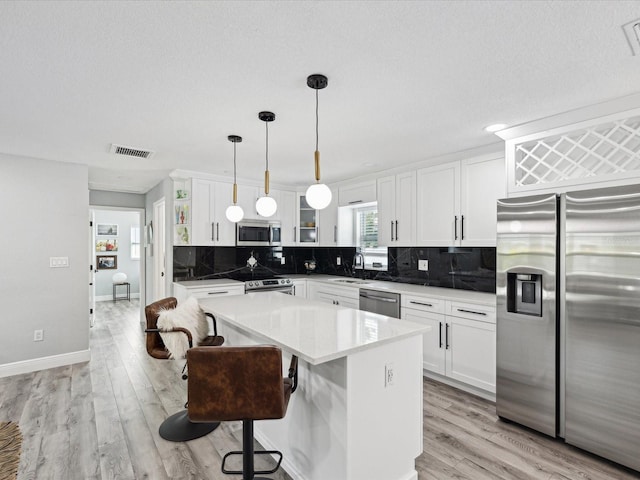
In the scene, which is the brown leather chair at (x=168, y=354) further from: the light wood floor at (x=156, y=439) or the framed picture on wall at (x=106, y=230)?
the framed picture on wall at (x=106, y=230)

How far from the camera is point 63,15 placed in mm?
1459

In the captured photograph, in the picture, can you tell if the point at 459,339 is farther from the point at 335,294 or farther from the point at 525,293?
the point at 335,294

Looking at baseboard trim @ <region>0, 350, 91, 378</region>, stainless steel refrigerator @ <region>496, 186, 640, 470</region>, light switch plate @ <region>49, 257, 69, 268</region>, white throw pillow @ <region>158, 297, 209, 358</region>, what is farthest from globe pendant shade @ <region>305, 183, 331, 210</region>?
baseboard trim @ <region>0, 350, 91, 378</region>

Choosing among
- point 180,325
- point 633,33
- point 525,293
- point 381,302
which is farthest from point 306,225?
point 633,33

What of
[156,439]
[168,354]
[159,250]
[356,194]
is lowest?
[156,439]

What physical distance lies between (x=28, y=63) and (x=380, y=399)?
2.66m

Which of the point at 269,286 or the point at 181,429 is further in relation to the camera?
the point at 269,286

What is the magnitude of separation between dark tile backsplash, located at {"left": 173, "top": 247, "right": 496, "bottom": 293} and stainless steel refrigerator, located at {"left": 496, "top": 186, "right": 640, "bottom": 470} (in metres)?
1.02

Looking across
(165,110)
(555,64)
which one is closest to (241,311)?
(165,110)

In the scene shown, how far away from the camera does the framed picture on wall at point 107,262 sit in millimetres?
→ 8148

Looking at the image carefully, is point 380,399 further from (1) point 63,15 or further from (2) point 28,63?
(2) point 28,63

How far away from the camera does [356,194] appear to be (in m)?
4.81

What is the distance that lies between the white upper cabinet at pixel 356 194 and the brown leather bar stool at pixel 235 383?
3.32 m

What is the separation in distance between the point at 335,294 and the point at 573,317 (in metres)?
2.80
